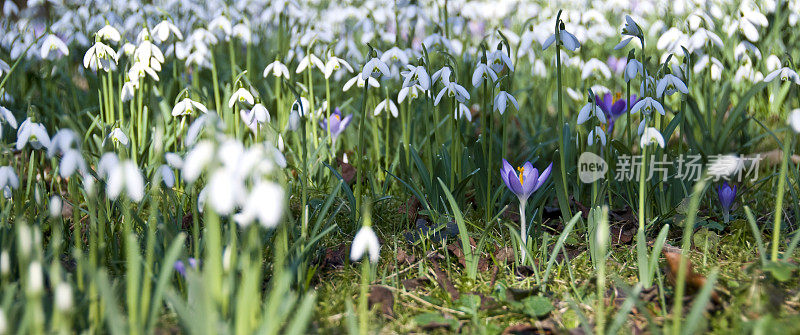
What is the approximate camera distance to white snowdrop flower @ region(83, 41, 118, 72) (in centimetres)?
231

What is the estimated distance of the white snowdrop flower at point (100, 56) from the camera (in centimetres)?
231

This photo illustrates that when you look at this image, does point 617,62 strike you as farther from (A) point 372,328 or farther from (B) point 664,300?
(A) point 372,328

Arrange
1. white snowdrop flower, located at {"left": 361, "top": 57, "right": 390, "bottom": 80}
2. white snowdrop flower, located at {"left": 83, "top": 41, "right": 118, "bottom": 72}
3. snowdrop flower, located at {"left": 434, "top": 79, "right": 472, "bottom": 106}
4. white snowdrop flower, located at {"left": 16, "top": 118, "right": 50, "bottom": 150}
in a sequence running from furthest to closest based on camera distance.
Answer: white snowdrop flower, located at {"left": 83, "top": 41, "right": 118, "bottom": 72} → snowdrop flower, located at {"left": 434, "top": 79, "right": 472, "bottom": 106} → white snowdrop flower, located at {"left": 361, "top": 57, "right": 390, "bottom": 80} → white snowdrop flower, located at {"left": 16, "top": 118, "right": 50, "bottom": 150}

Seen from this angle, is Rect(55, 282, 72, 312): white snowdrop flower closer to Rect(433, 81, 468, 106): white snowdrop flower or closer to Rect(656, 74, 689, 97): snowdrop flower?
Rect(433, 81, 468, 106): white snowdrop flower

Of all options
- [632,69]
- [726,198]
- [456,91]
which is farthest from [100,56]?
[726,198]

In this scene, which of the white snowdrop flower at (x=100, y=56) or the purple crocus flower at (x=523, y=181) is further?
the white snowdrop flower at (x=100, y=56)

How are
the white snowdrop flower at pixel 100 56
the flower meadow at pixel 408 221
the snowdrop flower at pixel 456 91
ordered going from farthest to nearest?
the white snowdrop flower at pixel 100 56 < the snowdrop flower at pixel 456 91 < the flower meadow at pixel 408 221

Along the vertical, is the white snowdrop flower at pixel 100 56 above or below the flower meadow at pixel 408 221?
above

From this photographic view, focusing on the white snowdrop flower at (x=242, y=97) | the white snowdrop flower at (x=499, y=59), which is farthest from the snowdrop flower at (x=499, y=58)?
the white snowdrop flower at (x=242, y=97)

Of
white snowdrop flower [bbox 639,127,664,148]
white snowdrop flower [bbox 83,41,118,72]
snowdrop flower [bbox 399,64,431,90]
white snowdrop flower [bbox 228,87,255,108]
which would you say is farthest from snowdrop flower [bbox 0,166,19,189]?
white snowdrop flower [bbox 639,127,664,148]

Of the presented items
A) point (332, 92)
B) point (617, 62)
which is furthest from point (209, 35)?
point (617, 62)

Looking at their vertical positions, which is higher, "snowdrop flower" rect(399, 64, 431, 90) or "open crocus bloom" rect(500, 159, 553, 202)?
"snowdrop flower" rect(399, 64, 431, 90)

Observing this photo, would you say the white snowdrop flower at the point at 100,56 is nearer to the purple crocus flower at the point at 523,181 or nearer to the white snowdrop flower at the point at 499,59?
the white snowdrop flower at the point at 499,59

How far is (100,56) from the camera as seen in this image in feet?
7.57
